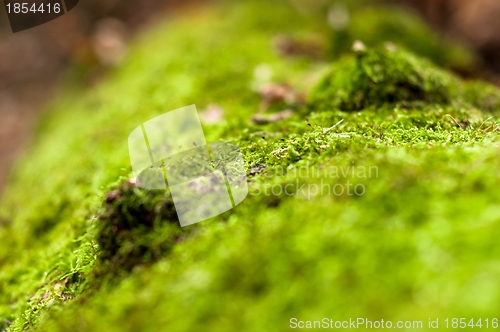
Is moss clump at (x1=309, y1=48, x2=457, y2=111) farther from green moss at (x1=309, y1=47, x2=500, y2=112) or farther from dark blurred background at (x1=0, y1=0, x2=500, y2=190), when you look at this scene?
dark blurred background at (x1=0, y1=0, x2=500, y2=190)

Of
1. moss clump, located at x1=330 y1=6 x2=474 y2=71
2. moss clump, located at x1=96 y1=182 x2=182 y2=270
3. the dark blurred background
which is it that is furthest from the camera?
the dark blurred background

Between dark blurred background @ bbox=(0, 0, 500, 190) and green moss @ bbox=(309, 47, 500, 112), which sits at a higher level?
green moss @ bbox=(309, 47, 500, 112)

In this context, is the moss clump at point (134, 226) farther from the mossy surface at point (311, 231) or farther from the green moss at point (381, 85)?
the green moss at point (381, 85)

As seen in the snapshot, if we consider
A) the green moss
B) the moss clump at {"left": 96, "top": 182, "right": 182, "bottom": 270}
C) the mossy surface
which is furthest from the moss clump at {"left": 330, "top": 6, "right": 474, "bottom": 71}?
the moss clump at {"left": 96, "top": 182, "right": 182, "bottom": 270}

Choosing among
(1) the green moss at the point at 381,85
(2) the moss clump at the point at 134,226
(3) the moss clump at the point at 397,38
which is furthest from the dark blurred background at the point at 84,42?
(2) the moss clump at the point at 134,226

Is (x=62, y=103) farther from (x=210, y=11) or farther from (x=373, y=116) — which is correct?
(x=373, y=116)

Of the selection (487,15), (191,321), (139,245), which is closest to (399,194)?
(191,321)

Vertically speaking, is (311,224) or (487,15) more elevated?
(311,224)
